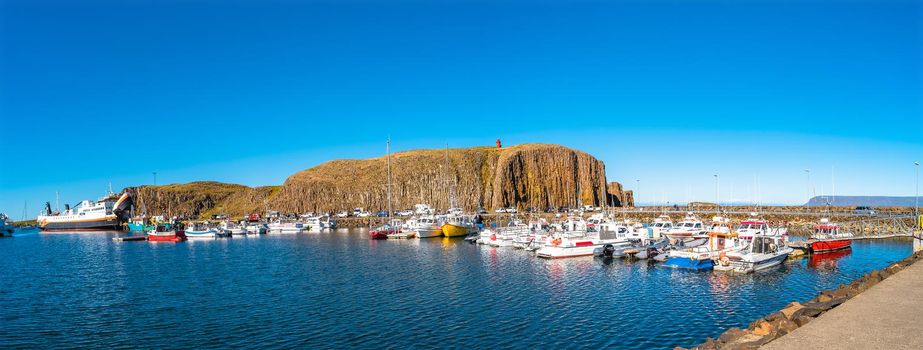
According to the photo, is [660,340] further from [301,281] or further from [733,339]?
[301,281]

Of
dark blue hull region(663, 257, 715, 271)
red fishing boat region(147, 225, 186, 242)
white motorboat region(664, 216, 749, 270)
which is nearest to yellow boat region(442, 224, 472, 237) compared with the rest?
white motorboat region(664, 216, 749, 270)

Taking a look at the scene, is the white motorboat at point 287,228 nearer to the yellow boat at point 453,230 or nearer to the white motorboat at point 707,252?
the yellow boat at point 453,230

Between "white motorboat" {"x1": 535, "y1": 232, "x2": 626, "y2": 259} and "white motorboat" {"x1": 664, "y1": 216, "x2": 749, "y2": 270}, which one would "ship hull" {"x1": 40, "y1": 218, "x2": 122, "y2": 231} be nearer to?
"white motorboat" {"x1": 535, "y1": 232, "x2": 626, "y2": 259}

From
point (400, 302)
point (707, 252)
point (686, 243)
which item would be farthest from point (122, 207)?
point (707, 252)

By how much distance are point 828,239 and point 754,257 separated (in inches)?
823

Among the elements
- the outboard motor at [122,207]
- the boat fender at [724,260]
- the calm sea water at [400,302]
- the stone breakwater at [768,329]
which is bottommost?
the calm sea water at [400,302]

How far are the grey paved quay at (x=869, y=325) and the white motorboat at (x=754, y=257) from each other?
21243 mm

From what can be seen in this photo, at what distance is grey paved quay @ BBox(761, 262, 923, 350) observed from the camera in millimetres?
14789

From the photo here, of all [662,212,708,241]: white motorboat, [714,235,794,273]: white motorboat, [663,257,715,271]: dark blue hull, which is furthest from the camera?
[662,212,708,241]: white motorboat

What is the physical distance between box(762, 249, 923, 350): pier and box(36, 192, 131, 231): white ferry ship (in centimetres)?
18211

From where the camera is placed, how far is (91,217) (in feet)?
532

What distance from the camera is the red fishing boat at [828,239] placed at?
55188 mm

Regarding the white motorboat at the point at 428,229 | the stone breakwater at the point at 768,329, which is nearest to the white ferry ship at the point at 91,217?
the white motorboat at the point at 428,229

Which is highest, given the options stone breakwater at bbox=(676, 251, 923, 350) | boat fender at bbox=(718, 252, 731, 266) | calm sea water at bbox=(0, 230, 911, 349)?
stone breakwater at bbox=(676, 251, 923, 350)
